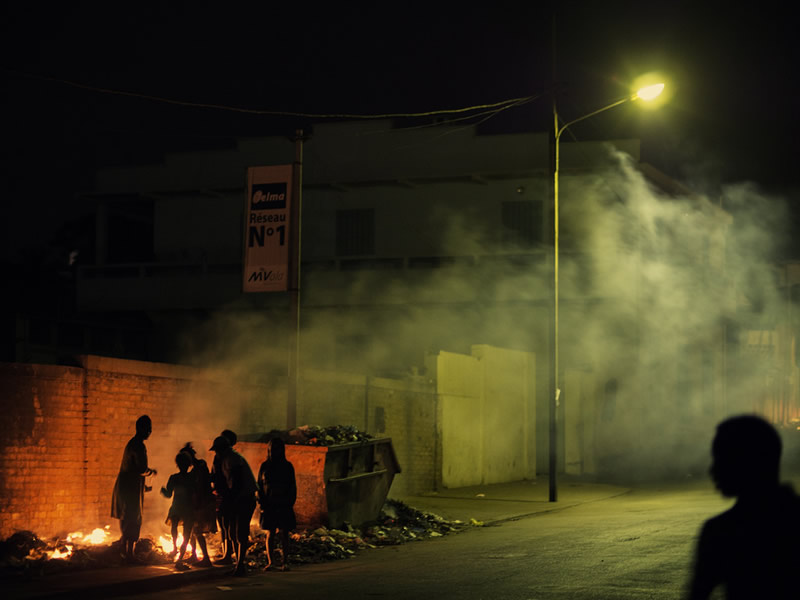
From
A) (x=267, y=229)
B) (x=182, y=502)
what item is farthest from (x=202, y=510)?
(x=267, y=229)

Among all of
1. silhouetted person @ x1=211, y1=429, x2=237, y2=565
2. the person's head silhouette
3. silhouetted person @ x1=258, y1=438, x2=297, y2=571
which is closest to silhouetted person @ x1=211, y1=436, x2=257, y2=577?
silhouetted person @ x1=211, y1=429, x2=237, y2=565

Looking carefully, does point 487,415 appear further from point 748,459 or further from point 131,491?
point 748,459

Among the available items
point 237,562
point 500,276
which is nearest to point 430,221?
point 500,276

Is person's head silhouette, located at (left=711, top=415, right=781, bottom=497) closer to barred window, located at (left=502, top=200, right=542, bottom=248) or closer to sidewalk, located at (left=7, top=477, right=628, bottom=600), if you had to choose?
sidewalk, located at (left=7, top=477, right=628, bottom=600)

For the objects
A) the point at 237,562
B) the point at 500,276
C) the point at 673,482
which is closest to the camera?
the point at 237,562

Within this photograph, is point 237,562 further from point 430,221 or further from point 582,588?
point 430,221

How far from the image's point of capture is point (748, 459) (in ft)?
12.2

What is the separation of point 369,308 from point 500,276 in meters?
4.33

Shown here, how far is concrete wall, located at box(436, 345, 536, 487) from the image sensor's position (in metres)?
23.7

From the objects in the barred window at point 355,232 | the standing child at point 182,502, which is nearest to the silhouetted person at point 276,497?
the standing child at point 182,502

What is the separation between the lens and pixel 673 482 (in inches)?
1068

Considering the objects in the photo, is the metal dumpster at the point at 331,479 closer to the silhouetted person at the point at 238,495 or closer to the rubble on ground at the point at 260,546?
the rubble on ground at the point at 260,546

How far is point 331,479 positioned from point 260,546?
4.78ft

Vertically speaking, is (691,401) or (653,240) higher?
(653,240)
